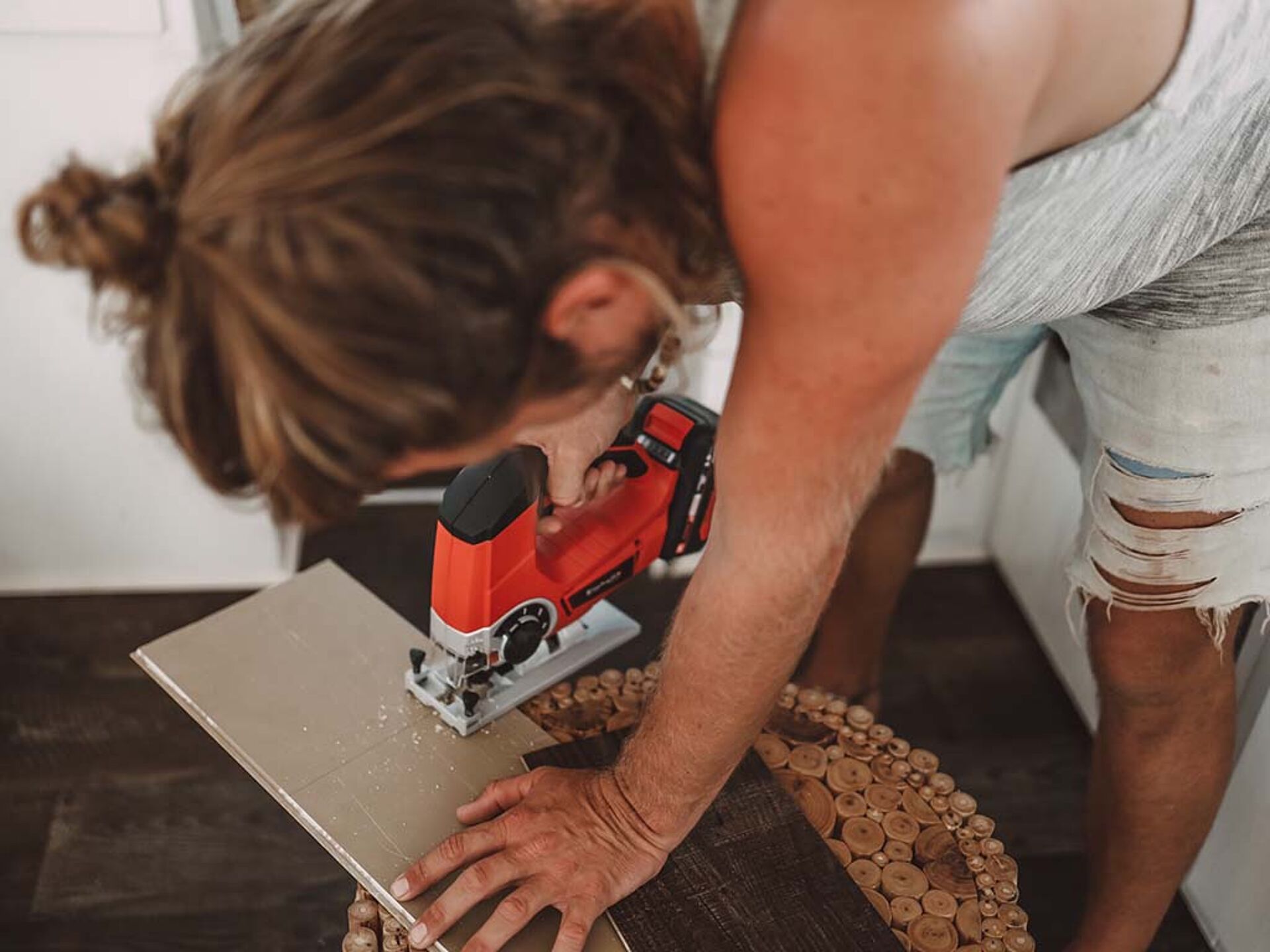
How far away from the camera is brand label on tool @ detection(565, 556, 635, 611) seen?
1.08 m

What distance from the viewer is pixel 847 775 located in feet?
3.81

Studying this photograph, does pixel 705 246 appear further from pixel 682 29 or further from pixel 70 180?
pixel 70 180

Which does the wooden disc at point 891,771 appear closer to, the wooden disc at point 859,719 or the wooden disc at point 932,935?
the wooden disc at point 859,719

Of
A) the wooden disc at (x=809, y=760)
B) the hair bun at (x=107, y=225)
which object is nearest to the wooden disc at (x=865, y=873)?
the wooden disc at (x=809, y=760)

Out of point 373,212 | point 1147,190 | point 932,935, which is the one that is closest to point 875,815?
point 932,935

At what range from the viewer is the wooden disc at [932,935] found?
3.33 ft

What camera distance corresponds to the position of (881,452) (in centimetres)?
75

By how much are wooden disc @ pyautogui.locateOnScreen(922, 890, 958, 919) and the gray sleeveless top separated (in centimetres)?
49

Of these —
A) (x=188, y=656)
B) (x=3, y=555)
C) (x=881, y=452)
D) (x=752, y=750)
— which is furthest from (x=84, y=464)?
(x=881, y=452)

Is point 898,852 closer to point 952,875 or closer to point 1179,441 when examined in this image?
point 952,875

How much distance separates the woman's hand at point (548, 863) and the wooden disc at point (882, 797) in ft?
0.85

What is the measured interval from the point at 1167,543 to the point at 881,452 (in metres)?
0.42

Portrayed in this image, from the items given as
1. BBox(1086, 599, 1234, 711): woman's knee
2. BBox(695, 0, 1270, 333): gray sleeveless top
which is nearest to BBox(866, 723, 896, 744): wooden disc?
BBox(1086, 599, 1234, 711): woman's knee

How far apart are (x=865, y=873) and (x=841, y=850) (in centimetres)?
3
